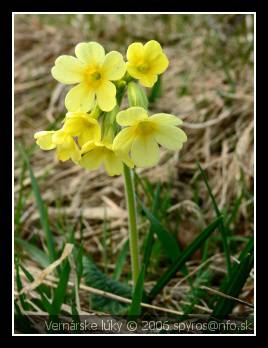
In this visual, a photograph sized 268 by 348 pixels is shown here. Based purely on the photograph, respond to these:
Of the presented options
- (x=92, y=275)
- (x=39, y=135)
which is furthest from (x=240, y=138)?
(x=39, y=135)

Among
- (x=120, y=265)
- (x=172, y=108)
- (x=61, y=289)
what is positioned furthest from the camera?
(x=172, y=108)

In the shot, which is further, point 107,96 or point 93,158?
point 93,158

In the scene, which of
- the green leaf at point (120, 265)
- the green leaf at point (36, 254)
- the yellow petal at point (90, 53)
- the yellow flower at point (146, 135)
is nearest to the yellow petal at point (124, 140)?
the yellow flower at point (146, 135)

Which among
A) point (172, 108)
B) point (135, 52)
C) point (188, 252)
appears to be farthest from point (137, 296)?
point (172, 108)

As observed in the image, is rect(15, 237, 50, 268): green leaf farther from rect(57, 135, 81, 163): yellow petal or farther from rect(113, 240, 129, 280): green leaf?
rect(57, 135, 81, 163): yellow petal

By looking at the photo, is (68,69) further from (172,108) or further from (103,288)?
(172,108)

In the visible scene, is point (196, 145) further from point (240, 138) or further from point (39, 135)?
Result: point (39, 135)

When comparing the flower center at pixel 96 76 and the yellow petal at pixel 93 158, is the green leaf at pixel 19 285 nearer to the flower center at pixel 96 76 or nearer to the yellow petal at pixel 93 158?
the yellow petal at pixel 93 158
